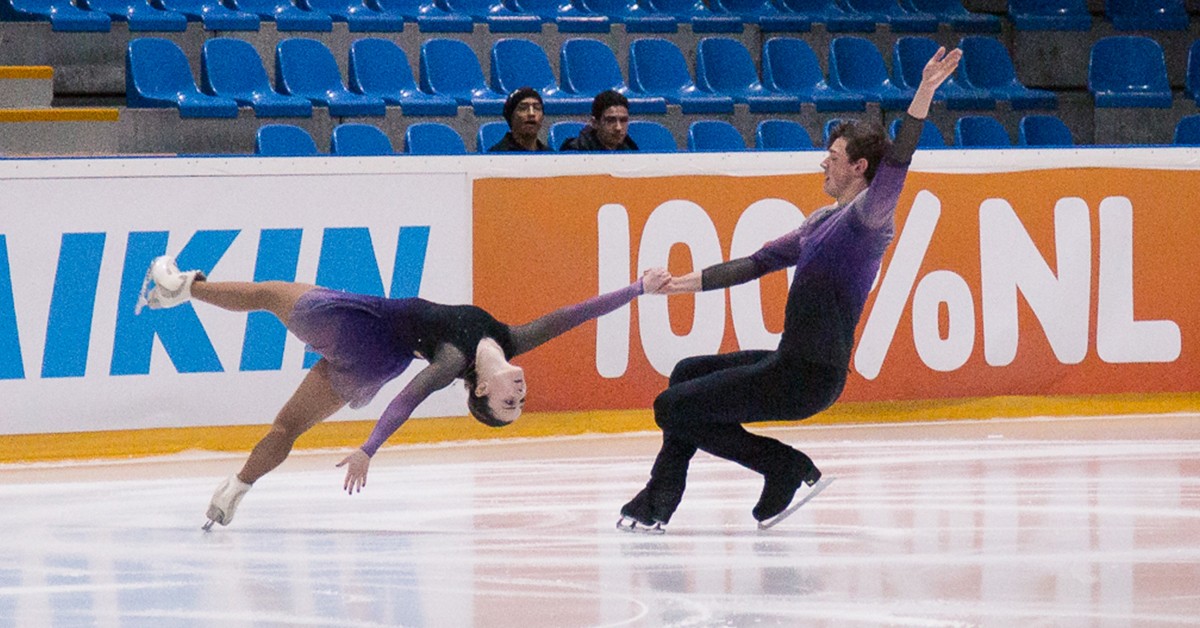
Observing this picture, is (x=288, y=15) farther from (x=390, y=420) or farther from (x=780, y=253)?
(x=390, y=420)

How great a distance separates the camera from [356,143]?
31.3 ft

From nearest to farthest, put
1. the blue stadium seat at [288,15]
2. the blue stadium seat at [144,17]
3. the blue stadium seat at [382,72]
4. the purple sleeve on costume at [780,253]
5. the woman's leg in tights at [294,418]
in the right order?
1. the purple sleeve on costume at [780,253]
2. the woman's leg in tights at [294,418]
3. the blue stadium seat at [144,17]
4. the blue stadium seat at [382,72]
5. the blue stadium seat at [288,15]

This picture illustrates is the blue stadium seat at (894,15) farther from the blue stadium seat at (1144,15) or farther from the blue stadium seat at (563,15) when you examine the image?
the blue stadium seat at (563,15)

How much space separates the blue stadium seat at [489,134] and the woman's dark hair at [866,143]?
4484 mm

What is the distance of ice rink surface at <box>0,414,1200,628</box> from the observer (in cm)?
438

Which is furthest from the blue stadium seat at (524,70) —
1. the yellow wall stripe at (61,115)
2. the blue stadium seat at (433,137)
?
the yellow wall stripe at (61,115)

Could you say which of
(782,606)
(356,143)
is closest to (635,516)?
(782,606)

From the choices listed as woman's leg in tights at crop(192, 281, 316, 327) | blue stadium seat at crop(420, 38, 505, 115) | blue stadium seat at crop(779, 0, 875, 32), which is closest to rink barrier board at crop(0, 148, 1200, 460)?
woman's leg in tights at crop(192, 281, 316, 327)

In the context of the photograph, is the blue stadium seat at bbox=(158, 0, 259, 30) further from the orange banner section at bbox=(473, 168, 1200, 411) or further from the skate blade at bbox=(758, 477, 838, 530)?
the skate blade at bbox=(758, 477, 838, 530)

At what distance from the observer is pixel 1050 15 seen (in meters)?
12.7

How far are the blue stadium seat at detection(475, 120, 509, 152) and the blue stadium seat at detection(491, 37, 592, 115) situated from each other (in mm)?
760

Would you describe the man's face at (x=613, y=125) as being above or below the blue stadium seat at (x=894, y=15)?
below

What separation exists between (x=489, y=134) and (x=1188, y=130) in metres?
4.90

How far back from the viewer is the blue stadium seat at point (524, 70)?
10.6 meters
